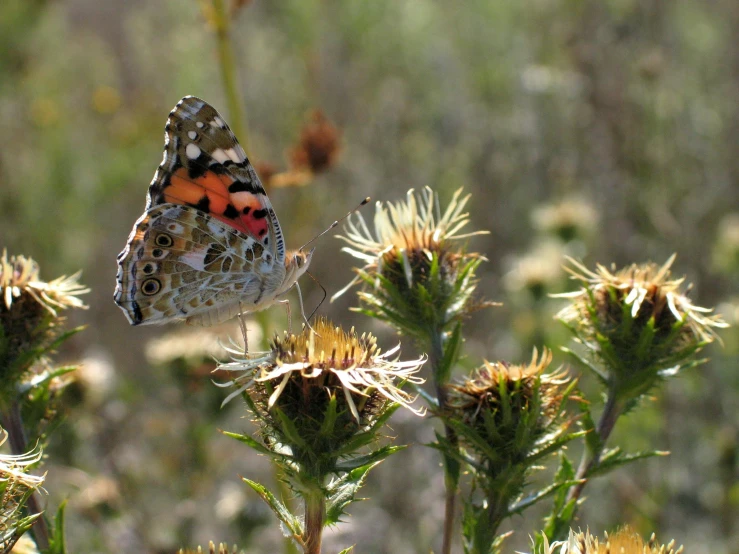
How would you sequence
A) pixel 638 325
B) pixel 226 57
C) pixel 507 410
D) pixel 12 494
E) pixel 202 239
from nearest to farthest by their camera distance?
pixel 12 494 < pixel 507 410 < pixel 638 325 < pixel 202 239 < pixel 226 57

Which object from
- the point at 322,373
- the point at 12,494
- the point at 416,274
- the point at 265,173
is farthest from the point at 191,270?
the point at 12,494

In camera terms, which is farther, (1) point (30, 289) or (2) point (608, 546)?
(1) point (30, 289)

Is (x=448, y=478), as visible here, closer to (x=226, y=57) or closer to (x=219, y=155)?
(x=219, y=155)

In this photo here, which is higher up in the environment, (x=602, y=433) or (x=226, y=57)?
(x=226, y=57)

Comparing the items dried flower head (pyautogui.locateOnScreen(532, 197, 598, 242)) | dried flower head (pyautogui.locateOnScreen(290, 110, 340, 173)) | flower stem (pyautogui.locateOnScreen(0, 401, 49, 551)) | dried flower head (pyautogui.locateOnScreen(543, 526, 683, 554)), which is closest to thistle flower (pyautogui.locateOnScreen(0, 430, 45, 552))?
flower stem (pyautogui.locateOnScreen(0, 401, 49, 551))

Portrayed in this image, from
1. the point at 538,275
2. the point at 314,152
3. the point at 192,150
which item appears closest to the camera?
→ the point at 192,150

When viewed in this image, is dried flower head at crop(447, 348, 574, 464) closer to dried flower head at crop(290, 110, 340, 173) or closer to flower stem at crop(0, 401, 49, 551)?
flower stem at crop(0, 401, 49, 551)
